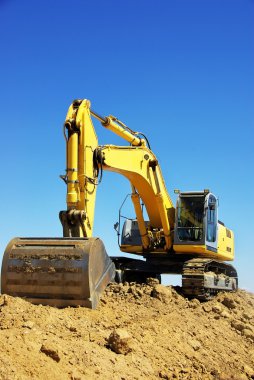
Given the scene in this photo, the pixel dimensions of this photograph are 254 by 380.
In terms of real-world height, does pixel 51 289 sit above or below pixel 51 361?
above

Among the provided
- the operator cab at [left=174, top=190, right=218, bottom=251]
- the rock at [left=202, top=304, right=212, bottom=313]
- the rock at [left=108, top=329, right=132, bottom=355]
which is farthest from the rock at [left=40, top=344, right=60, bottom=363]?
the operator cab at [left=174, top=190, right=218, bottom=251]

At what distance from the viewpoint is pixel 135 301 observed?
9.96 metres

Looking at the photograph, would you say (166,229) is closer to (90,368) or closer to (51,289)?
(51,289)

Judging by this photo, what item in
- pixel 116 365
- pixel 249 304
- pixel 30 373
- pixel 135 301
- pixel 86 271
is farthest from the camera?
pixel 249 304

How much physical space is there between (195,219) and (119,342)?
7.22 metres

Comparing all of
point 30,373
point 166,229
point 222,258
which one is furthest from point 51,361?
point 222,258

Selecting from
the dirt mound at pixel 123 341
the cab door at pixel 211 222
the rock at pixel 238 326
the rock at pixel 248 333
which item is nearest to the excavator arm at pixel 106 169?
the cab door at pixel 211 222

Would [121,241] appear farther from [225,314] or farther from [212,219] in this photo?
[225,314]

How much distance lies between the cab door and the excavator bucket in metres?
5.40

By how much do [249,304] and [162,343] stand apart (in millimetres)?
8346

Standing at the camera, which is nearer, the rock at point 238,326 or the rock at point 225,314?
the rock at point 238,326

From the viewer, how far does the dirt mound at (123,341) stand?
6078 millimetres

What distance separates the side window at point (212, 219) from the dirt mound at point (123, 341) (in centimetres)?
324

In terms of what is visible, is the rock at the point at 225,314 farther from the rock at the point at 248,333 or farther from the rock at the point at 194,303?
the rock at the point at 248,333
